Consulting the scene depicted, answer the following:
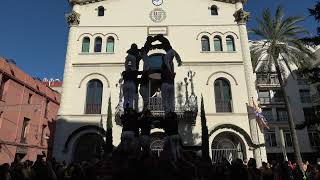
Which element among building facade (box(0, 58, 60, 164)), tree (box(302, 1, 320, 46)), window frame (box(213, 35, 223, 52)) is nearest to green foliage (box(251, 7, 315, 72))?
window frame (box(213, 35, 223, 52))

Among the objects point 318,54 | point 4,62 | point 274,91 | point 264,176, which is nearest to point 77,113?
point 4,62

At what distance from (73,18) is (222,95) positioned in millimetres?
14309

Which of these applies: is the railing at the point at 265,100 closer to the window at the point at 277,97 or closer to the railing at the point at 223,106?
the window at the point at 277,97

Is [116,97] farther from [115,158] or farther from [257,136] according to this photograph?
[115,158]

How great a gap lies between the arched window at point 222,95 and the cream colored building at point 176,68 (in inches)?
3.0

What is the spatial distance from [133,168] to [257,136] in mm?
15831

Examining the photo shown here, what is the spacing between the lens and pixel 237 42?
25.1 metres

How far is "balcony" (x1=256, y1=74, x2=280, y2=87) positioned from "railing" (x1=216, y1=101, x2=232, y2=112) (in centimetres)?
1977

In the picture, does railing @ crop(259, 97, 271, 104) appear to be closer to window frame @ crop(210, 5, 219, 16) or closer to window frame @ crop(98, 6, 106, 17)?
window frame @ crop(210, 5, 219, 16)

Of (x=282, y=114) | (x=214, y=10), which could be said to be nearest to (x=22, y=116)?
(x=214, y=10)

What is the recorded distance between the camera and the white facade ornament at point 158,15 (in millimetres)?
25859

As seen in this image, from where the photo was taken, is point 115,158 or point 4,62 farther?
point 4,62

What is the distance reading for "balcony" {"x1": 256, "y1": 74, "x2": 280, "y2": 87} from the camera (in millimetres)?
40972

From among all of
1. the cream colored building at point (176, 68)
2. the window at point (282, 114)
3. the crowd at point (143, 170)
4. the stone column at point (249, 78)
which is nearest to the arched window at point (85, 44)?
the cream colored building at point (176, 68)
